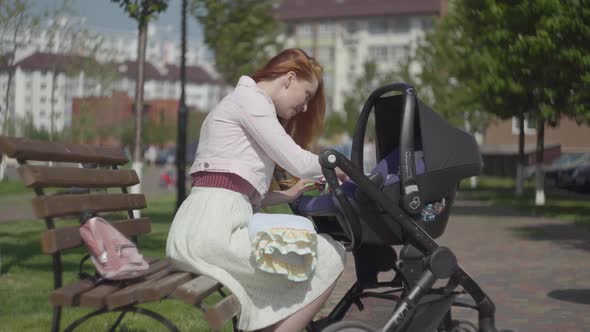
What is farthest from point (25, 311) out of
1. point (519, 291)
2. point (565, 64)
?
point (565, 64)

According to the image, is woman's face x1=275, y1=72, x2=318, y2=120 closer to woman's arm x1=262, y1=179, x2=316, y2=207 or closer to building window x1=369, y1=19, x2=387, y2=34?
woman's arm x1=262, y1=179, x2=316, y2=207

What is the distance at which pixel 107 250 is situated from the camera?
3969mm

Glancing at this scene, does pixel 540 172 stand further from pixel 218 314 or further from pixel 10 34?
pixel 218 314

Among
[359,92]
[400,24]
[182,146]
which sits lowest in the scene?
[359,92]

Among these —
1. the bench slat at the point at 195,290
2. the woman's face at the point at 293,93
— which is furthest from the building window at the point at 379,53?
the bench slat at the point at 195,290

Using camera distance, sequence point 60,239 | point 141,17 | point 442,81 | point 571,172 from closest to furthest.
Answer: point 60,239, point 141,17, point 571,172, point 442,81

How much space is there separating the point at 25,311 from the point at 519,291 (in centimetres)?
423

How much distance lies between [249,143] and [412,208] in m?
0.76

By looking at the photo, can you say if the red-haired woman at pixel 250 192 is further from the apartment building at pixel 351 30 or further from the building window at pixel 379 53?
the building window at pixel 379 53

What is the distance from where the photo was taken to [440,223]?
15.1ft

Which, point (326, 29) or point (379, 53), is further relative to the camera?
point (326, 29)

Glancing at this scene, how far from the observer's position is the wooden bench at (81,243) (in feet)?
12.5

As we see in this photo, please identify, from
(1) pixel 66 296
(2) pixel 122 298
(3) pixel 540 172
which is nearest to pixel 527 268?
(2) pixel 122 298

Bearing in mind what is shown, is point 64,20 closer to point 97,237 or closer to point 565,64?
point 565,64
